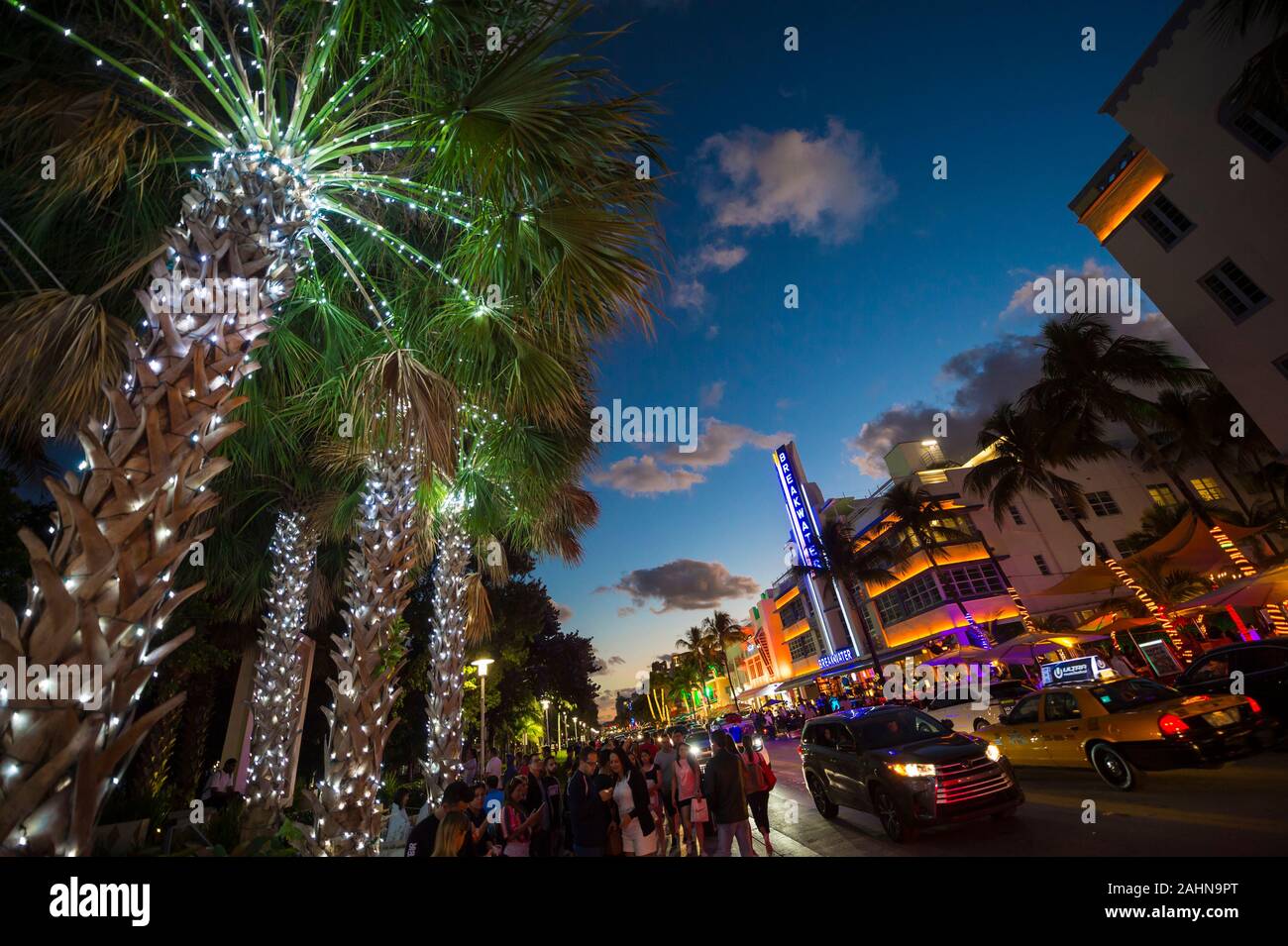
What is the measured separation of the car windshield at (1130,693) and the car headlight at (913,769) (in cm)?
412

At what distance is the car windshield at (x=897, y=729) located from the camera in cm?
837

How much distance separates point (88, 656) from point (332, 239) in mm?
5161

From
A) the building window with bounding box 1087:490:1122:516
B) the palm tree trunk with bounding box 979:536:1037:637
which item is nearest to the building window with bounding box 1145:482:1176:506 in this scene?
the building window with bounding box 1087:490:1122:516

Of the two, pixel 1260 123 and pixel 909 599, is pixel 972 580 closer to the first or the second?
pixel 909 599

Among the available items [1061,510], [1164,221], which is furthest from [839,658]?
[1164,221]

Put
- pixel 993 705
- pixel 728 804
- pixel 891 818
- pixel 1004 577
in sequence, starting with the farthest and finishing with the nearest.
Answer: pixel 1004 577
pixel 993 705
pixel 891 818
pixel 728 804

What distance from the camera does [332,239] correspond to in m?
6.51

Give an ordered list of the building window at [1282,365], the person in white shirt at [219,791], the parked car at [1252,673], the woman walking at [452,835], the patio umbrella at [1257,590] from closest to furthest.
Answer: the woman walking at [452,835]
the parked car at [1252,673]
the person in white shirt at [219,791]
the patio umbrella at [1257,590]
the building window at [1282,365]

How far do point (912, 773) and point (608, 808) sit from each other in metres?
4.06

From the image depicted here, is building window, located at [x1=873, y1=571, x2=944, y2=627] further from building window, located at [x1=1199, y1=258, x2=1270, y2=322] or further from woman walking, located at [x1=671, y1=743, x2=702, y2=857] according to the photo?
woman walking, located at [x1=671, y1=743, x2=702, y2=857]

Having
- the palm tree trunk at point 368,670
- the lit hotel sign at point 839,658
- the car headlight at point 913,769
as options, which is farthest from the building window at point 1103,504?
the palm tree trunk at point 368,670

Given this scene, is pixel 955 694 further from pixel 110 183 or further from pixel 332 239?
pixel 110 183

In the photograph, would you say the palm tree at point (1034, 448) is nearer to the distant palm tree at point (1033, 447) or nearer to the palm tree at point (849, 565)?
the distant palm tree at point (1033, 447)

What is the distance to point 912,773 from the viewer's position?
291 inches
